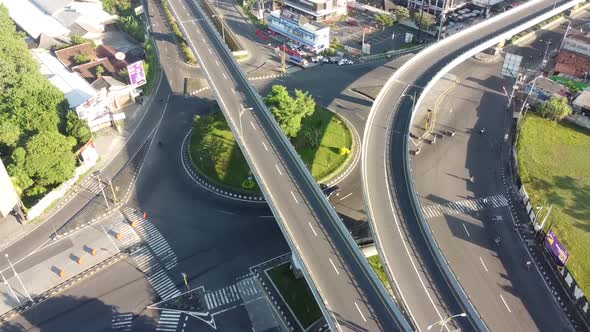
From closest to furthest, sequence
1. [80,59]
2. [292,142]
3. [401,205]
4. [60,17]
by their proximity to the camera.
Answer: [401,205], [292,142], [80,59], [60,17]

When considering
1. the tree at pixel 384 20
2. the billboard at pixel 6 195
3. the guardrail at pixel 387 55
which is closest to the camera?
the billboard at pixel 6 195

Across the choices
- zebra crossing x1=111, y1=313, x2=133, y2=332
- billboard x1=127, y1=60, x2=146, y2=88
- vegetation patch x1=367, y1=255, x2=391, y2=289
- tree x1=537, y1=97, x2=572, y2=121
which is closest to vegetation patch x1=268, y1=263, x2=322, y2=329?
vegetation patch x1=367, y1=255, x2=391, y2=289

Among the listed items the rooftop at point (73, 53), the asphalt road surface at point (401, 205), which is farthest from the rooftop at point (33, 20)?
the asphalt road surface at point (401, 205)

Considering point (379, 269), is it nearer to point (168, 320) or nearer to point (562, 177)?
point (168, 320)

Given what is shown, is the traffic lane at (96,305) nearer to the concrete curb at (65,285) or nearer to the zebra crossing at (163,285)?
the concrete curb at (65,285)

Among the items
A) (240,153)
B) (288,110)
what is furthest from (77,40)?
(288,110)

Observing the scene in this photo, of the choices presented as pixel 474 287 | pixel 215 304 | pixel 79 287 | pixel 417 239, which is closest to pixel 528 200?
pixel 474 287
